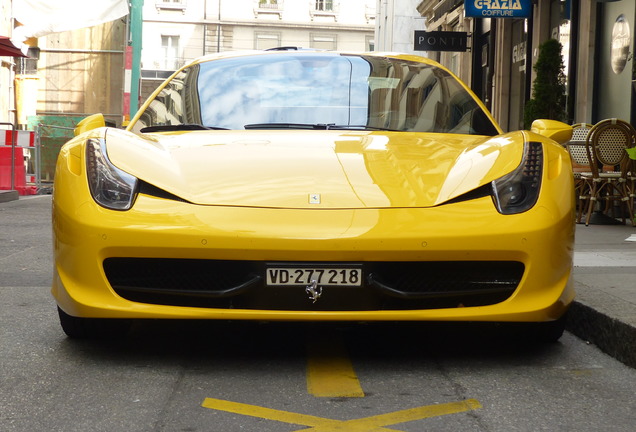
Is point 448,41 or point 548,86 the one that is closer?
point 548,86

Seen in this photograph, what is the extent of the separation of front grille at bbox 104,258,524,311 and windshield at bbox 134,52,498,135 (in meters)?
1.17

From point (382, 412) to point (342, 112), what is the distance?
2.02 metres

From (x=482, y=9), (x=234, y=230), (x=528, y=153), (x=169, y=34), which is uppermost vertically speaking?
(x=169, y=34)

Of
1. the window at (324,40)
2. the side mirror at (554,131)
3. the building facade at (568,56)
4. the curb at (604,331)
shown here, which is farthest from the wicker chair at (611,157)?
the window at (324,40)

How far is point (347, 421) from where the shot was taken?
3.03 metres

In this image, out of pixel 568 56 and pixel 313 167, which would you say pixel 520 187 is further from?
pixel 568 56

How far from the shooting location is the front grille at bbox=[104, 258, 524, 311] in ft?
11.9

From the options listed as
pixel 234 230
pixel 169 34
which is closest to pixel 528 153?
pixel 234 230

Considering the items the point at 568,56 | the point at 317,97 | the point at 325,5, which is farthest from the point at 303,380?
the point at 325,5

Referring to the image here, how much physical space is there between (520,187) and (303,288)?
3.02ft

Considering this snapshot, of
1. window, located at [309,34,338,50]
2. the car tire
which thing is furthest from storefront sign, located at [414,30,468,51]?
window, located at [309,34,338,50]

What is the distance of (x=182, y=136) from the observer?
4.47 metres

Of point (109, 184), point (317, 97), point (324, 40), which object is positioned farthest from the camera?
point (324, 40)

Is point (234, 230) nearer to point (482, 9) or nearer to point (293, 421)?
point (293, 421)
